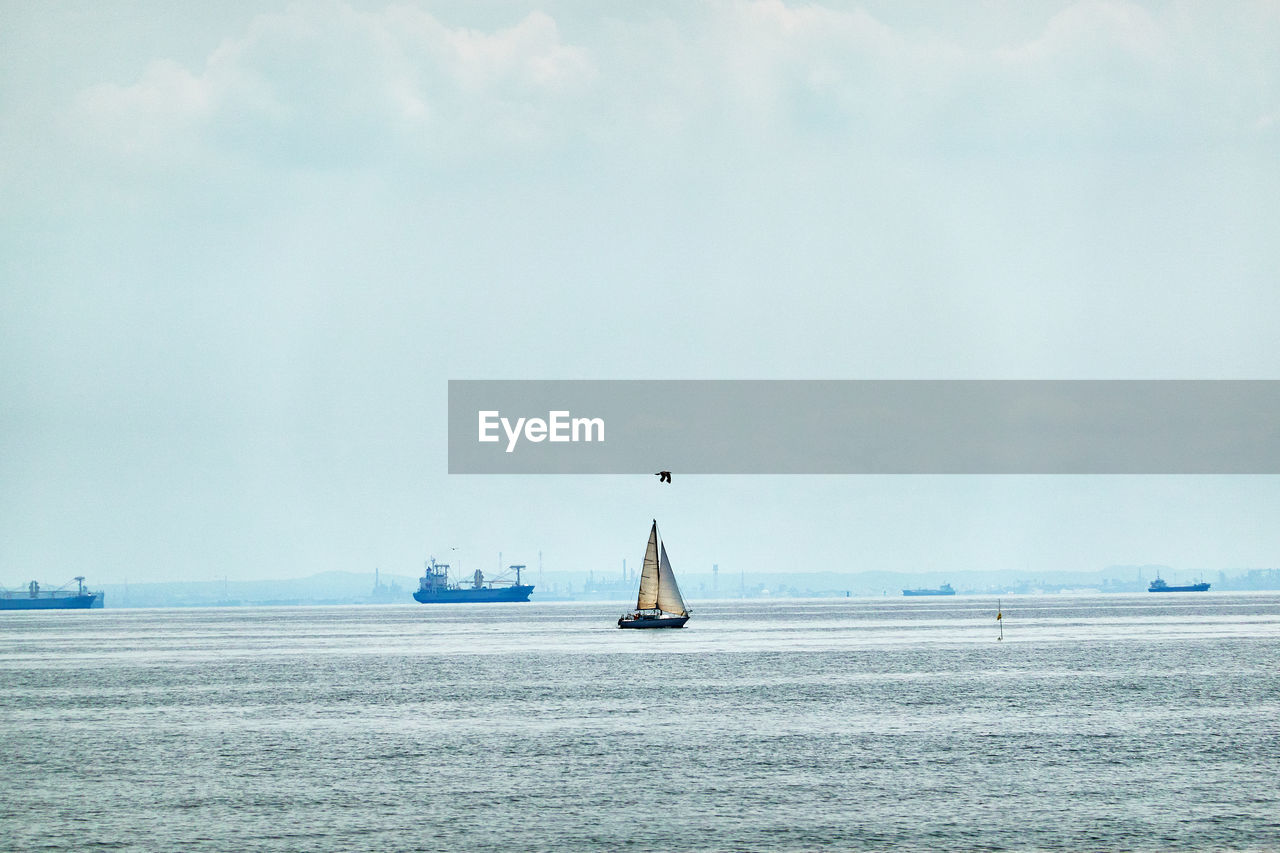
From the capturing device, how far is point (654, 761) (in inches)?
2943

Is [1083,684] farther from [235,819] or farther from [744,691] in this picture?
[235,819]

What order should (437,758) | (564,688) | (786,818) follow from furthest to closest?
(564,688) < (437,758) < (786,818)

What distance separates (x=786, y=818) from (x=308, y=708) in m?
56.1

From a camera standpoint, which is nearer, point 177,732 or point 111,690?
point 177,732

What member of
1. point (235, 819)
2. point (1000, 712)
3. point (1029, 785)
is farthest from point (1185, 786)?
point (235, 819)

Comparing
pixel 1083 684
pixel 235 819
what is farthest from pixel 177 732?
pixel 1083 684

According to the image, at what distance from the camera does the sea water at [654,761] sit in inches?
2215

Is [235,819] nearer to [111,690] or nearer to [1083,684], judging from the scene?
[111,690]

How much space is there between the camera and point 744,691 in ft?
378

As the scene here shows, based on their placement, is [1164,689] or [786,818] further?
[1164,689]

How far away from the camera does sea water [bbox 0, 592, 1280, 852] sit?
185 feet

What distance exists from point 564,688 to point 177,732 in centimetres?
3828

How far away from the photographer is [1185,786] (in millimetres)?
64812

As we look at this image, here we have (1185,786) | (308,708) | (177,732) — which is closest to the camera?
(1185,786)
